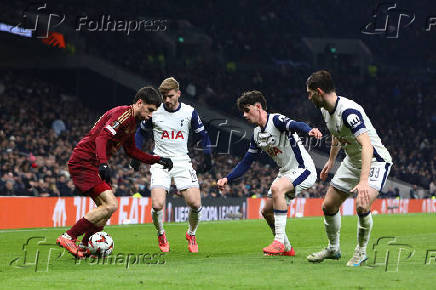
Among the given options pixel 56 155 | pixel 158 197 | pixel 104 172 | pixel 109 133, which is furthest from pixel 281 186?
pixel 56 155

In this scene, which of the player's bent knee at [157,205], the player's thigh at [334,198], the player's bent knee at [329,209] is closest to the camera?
the player's thigh at [334,198]

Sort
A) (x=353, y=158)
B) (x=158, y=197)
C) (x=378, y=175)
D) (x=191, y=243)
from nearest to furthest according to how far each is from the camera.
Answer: (x=378, y=175) < (x=353, y=158) < (x=158, y=197) < (x=191, y=243)

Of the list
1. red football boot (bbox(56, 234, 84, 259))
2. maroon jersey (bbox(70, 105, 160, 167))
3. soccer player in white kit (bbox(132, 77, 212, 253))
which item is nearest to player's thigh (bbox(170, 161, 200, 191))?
soccer player in white kit (bbox(132, 77, 212, 253))

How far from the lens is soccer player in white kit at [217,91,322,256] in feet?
35.2

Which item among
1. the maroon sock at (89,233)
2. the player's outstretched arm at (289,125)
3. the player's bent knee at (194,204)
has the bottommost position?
the maroon sock at (89,233)

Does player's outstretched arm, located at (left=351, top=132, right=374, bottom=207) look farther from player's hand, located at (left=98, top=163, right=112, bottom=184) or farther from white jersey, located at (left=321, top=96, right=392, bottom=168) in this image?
player's hand, located at (left=98, top=163, right=112, bottom=184)

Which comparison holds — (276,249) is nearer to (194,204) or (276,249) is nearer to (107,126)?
(194,204)

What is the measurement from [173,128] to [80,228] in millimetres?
2861

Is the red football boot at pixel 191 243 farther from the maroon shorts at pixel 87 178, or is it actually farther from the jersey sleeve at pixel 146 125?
the maroon shorts at pixel 87 178

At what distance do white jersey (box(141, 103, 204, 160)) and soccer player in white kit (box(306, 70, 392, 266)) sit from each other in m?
3.35

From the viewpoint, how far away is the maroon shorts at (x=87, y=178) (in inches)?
395

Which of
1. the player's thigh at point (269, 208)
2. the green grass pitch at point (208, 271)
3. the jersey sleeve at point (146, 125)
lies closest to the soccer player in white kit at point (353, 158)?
the green grass pitch at point (208, 271)

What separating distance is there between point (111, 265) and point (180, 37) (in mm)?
36082

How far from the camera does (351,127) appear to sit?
8.47 m
